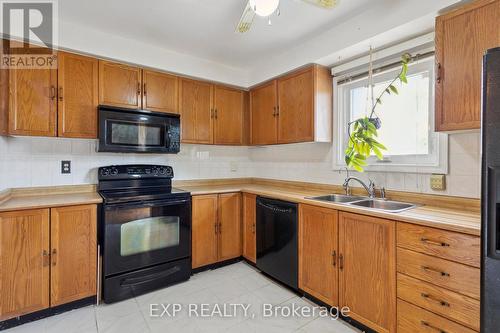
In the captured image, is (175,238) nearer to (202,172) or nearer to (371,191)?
(202,172)

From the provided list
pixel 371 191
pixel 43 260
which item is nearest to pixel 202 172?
pixel 43 260

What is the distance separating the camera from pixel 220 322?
187 centimetres

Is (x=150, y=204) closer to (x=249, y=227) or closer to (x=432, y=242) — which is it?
(x=249, y=227)

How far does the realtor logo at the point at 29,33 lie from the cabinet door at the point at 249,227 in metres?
2.15

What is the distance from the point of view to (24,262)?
182 cm

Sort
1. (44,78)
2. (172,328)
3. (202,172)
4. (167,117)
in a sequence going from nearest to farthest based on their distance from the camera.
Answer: (172,328) < (44,78) < (167,117) < (202,172)

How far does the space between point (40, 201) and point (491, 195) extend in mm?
2692

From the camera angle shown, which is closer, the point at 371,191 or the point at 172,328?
the point at 172,328

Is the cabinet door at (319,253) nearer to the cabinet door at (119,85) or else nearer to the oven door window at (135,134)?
the oven door window at (135,134)

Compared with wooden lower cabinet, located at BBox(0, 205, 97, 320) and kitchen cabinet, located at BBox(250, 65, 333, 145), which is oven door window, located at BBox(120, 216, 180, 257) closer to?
wooden lower cabinet, located at BBox(0, 205, 97, 320)

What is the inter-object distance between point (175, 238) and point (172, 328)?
81 cm

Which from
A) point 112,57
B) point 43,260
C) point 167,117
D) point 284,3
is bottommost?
point 43,260

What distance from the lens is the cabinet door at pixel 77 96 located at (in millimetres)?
2168

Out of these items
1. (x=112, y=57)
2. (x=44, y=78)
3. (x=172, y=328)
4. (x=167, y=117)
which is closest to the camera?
(x=172, y=328)
